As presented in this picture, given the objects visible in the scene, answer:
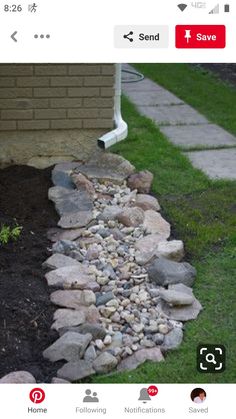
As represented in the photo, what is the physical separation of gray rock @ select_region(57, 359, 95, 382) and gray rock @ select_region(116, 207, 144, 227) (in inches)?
37.6

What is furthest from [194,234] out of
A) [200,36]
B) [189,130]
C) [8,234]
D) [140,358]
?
[189,130]

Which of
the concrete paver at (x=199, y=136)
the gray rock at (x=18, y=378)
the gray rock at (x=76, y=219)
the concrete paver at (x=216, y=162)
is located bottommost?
the concrete paver at (x=199, y=136)

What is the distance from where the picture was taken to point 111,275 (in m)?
2.22

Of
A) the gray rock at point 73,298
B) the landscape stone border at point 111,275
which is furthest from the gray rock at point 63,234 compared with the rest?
the gray rock at point 73,298

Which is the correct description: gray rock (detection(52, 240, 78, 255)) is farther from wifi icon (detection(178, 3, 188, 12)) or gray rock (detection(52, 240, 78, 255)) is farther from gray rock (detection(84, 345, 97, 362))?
wifi icon (detection(178, 3, 188, 12))

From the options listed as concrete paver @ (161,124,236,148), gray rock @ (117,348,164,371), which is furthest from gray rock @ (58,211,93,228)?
concrete paver @ (161,124,236,148)

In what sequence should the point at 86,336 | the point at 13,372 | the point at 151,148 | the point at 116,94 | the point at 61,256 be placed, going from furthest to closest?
the point at 151,148 < the point at 116,94 < the point at 61,256 < the point at 86,336 < the point at 13,372

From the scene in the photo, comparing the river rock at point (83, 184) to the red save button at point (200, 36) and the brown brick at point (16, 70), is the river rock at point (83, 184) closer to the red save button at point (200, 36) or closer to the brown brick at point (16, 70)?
the brown brick at point (16, 70)

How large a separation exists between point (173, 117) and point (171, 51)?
2.81 meters

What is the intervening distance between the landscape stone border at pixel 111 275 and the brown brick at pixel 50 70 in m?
0.40

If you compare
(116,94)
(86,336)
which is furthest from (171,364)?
(116,94)

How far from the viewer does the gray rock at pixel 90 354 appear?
5.80 feet
